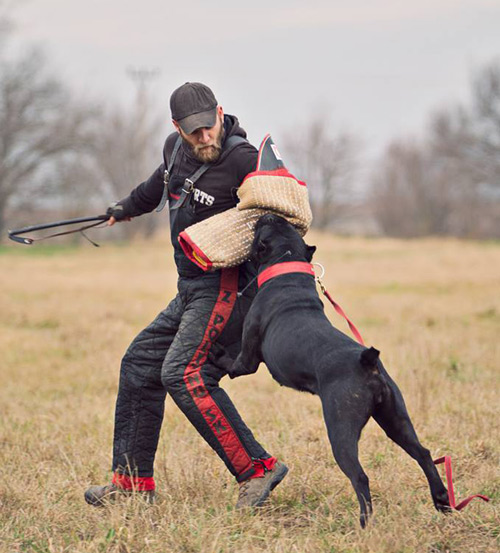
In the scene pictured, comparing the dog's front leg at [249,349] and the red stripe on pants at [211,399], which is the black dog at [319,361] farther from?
the red stripe on pants at [211,399]

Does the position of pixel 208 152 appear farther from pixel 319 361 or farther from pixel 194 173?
pixel 319 361

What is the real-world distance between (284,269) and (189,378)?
723 mm

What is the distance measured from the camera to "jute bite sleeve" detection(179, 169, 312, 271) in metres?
3.69

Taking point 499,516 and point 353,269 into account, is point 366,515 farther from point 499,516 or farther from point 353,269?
point 353,269

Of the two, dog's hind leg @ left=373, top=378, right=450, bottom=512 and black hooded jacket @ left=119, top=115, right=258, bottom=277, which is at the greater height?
black hooded jacket @ left=119, top=115, right=258, bottom=277

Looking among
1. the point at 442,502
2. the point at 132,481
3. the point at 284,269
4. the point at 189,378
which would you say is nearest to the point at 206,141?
the point at 284,269

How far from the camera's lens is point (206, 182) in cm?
387

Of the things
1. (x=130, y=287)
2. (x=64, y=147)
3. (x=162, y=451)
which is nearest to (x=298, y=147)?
(x=64, y=147)

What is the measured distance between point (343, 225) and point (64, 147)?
2719cm

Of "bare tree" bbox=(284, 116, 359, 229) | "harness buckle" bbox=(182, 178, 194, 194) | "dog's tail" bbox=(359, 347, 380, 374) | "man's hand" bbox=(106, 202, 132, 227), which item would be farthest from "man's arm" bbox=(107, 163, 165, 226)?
"bare tree" bbox=(284, 116, 359, 229)

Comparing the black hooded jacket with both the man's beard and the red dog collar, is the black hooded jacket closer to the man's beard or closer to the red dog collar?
the man's beard

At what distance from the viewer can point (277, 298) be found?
11.6ft

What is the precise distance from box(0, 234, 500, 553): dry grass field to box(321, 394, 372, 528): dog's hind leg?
0.19m

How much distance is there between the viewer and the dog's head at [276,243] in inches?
144
